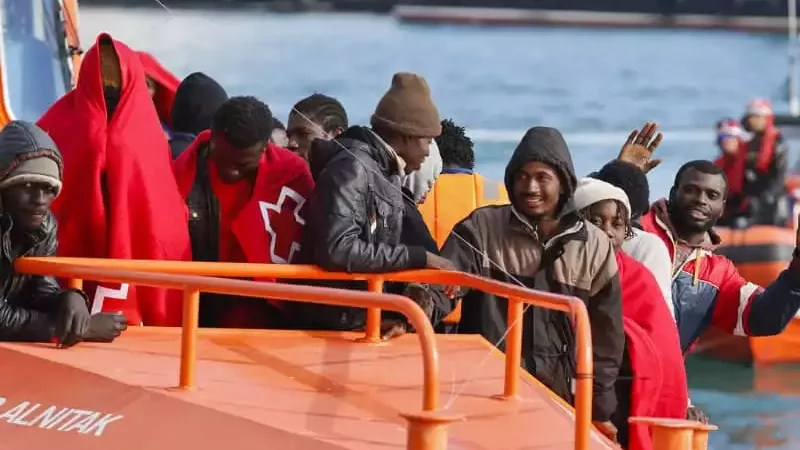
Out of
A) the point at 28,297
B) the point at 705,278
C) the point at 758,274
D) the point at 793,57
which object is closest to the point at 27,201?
the point at 28,297

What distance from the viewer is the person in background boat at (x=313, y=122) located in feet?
24.2

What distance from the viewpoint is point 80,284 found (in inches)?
222

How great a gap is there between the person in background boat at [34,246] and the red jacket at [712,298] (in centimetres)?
277

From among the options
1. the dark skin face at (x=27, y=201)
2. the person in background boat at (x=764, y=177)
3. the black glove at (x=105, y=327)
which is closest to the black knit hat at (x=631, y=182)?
the black glove at (x=105, y=327)

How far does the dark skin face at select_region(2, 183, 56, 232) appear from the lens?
17.7 ft

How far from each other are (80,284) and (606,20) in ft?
55.6

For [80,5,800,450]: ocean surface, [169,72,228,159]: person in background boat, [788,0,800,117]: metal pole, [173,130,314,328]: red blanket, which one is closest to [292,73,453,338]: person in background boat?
[173,130,314,328]: red blanket

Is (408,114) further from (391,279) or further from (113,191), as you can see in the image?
(113,191)

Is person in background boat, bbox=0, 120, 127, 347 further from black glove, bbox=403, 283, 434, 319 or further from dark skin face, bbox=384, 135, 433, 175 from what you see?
dark skin face, bbox=384, 135, 433, 175

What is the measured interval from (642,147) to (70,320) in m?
3.76

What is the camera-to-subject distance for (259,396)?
17.1ft

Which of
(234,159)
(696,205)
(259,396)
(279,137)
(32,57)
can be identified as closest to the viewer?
(259,396)

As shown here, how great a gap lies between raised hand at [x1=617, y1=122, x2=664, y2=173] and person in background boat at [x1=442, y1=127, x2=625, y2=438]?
2312 millimetres

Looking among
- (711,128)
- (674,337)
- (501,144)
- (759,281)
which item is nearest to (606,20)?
(711,128)
